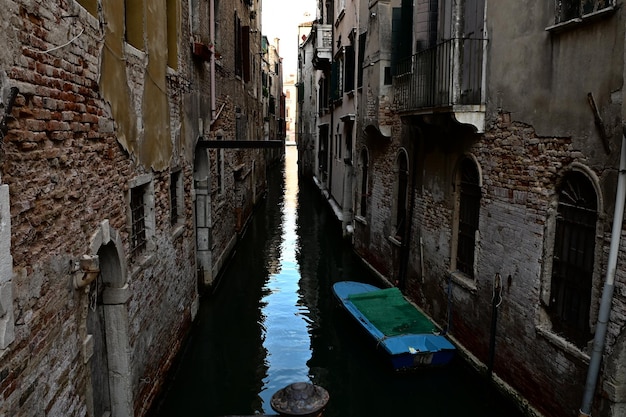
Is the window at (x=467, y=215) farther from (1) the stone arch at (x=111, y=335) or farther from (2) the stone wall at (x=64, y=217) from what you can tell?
(1) the stone arch at (x=111, y=335)

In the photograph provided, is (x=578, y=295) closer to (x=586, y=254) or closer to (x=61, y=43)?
(x=586, y=254)

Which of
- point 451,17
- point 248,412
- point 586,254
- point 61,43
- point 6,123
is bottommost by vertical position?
point 248,412

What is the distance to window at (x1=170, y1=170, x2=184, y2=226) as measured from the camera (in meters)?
→ 8.42

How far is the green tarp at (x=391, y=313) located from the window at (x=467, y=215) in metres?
1.11

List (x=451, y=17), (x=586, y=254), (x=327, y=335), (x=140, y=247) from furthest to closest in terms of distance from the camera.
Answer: (x=327, y=335) → (x=451, y=17) → (x=140, y=247) → (x=586, y=254)

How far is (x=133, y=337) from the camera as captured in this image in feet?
18.9

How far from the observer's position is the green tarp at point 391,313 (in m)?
8.32

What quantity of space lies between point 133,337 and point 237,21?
1215 centimetres

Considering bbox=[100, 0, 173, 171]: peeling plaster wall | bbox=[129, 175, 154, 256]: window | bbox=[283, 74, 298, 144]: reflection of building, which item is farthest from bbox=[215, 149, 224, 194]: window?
bbox=[283, 74, 298, 144]: reflection of building

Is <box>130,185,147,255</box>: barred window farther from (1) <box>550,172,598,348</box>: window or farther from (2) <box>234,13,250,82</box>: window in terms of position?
(2) <box>234,13,250,82</box>: window

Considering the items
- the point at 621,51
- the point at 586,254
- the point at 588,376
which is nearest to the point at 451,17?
the point at 621,51

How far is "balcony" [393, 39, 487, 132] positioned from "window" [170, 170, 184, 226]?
4.00 m

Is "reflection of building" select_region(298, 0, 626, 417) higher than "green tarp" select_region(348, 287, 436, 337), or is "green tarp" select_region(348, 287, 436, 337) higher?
"reflection of building" select_region(298, 0, 626, 417)

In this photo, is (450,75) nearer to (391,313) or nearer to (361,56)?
(391,313)
